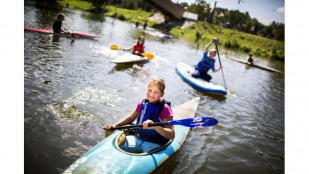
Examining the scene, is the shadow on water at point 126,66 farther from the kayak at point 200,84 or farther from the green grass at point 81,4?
the green grass at point 81,4

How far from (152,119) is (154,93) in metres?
0.39

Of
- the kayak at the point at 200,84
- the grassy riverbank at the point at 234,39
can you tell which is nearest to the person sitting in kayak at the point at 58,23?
the kayak at the point at 200,84

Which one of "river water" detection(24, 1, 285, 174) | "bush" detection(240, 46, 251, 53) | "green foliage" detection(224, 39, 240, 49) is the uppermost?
"green foliage" detection(224, 39, 240, 49)

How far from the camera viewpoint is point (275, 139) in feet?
16.5

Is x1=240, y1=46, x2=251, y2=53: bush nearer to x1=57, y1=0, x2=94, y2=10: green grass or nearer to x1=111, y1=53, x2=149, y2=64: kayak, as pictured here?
x1=111, y1=53, x2=149, y2=64: kayak

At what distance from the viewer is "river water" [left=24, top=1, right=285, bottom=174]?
3213 millimetres

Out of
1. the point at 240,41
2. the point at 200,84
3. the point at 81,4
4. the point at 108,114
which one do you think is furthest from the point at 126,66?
the point at 81,4

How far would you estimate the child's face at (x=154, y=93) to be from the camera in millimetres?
2579

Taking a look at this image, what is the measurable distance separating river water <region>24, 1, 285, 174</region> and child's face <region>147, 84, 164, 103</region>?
112 centimetres

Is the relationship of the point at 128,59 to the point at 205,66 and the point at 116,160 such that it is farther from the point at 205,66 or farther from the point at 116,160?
the point at 116,160

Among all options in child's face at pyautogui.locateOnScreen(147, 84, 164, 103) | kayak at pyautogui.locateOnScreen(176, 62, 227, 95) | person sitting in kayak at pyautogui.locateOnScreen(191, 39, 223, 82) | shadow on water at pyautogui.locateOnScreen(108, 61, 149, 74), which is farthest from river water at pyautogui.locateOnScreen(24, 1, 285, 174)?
child's face at pyautogui.locateOnScreen(147, 84, 164, 103)
